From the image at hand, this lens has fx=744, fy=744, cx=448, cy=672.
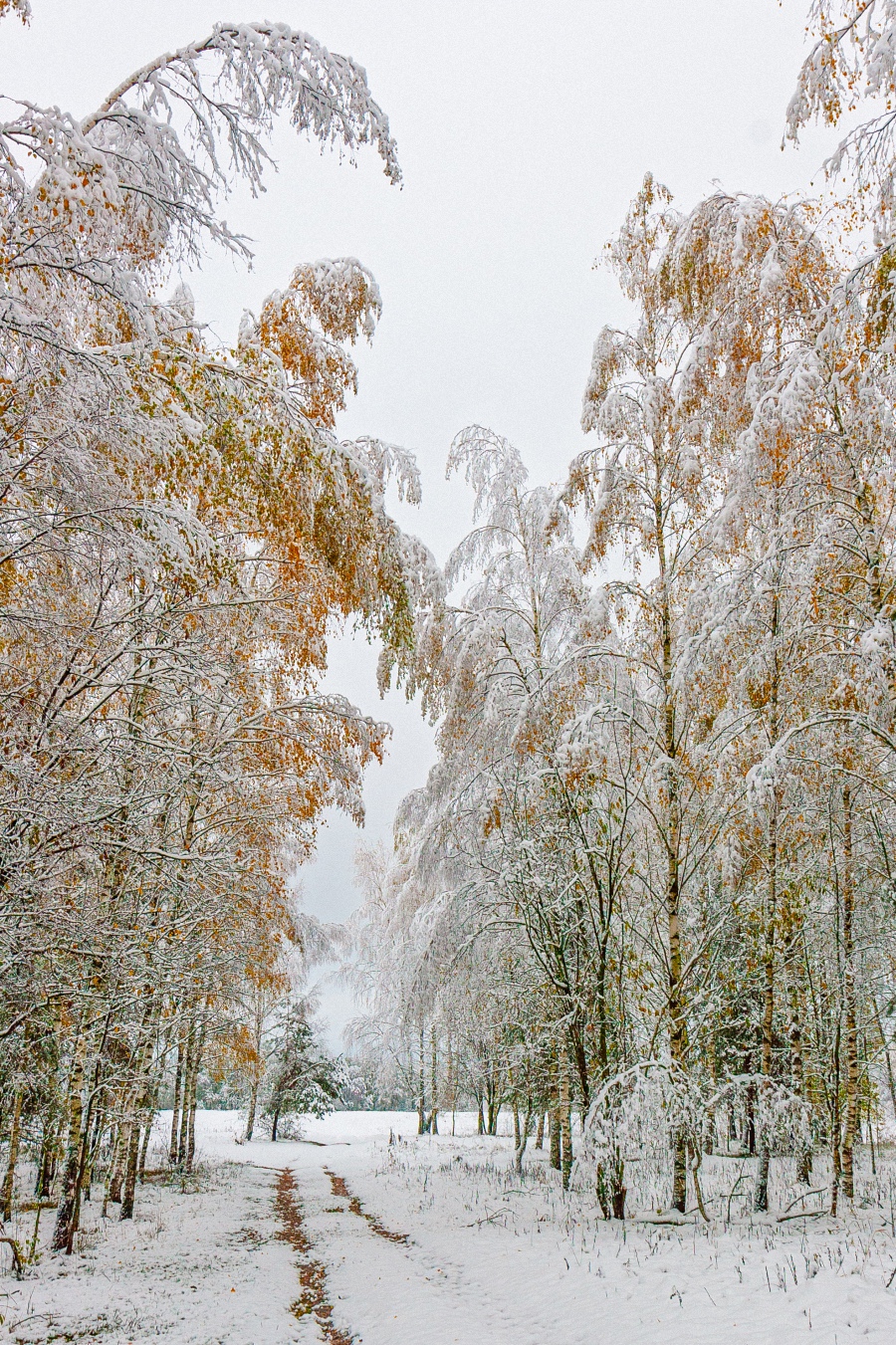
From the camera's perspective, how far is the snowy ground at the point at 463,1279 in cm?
501

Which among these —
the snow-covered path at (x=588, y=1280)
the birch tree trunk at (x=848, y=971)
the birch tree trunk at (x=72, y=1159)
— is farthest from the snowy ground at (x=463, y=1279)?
the birch tree trunk at (x=848, y=971)

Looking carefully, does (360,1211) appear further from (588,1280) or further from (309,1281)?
(588,1280)

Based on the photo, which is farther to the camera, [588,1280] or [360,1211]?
[360,1211]

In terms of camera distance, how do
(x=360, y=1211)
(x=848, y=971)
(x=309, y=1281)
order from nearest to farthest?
(x=309, y=1281), (x=848, y=971), (x=360, y=1211)

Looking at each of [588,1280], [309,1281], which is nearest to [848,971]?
[588,1280]

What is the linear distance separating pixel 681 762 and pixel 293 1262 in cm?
648

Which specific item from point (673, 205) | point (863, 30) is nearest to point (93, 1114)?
point (863, 30)

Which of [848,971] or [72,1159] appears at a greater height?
[848,971]

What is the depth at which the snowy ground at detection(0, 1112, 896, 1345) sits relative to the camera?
5012mm

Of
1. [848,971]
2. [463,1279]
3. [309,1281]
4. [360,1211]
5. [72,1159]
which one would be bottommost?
[360,1211]

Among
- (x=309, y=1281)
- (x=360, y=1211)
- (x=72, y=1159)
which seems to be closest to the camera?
(x=309, y=1281)

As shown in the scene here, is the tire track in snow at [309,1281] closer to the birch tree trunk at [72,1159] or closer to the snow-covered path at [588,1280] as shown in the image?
the snow-covered path at [588,1280]

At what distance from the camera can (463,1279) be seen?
6.67 m

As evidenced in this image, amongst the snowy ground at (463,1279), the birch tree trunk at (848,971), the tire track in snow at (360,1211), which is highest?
the birch tree trunk at (848,971)
